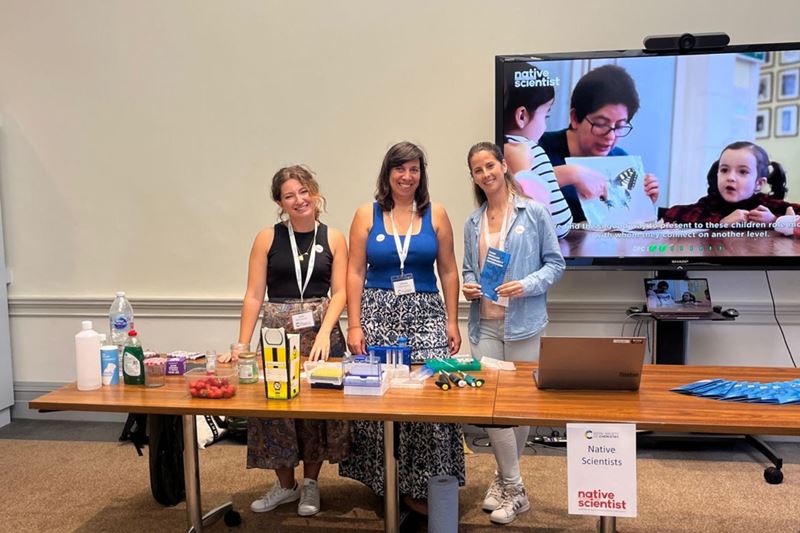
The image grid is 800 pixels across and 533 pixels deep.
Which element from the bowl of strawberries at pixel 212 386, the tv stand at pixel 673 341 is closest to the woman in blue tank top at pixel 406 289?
the bowl of strawberries at pixel 212 386

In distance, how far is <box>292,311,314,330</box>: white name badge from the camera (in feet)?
8.63

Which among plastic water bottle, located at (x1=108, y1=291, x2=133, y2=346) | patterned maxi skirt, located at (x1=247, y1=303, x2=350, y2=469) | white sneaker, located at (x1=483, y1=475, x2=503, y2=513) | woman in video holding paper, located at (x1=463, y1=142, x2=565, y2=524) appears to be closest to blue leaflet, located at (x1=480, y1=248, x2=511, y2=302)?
woman in video holding paper, located at (x1=463, y1=142, x2=565, y2=524)

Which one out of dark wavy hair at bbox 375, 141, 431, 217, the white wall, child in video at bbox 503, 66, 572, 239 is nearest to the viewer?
dark wavy hair at bbox 375, 141, 431, 217

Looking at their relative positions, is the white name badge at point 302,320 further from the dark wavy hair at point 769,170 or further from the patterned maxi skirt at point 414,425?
the dark wavy hair at point 769,170

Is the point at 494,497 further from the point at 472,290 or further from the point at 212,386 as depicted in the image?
the point at 212,386

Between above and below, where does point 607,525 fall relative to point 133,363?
below

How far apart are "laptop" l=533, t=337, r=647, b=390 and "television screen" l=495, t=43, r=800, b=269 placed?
146 cm

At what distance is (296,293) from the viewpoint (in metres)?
2.70

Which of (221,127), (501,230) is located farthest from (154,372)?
(221,127)

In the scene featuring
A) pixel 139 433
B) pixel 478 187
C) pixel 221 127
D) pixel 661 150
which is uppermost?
pixel 221 127

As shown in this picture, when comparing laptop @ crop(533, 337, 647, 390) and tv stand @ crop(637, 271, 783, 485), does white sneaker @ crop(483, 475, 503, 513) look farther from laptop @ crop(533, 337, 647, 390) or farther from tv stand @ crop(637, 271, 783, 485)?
tv stand @ crop(637, 271, 783, 485)

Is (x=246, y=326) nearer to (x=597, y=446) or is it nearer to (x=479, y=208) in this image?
(x=479, y=208)

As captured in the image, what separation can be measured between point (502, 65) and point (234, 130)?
1.57 metres

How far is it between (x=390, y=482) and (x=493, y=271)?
0.86 metres
